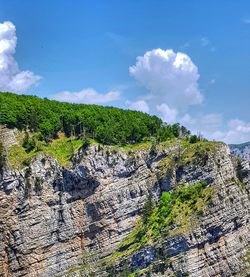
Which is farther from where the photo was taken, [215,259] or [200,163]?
[200,163]

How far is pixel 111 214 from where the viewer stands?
117062 mm

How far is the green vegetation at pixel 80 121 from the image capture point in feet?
414

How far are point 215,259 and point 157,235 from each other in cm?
1413

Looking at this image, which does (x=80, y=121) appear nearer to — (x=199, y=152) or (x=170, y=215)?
(x=199, y=152)

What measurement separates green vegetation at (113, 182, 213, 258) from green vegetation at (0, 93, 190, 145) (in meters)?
21.6

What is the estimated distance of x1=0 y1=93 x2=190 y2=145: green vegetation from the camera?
126 meters

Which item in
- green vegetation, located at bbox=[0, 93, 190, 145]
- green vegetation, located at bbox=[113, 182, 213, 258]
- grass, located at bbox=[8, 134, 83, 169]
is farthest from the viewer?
green vegetation, located at bbox=[0, 93, 190, 145]

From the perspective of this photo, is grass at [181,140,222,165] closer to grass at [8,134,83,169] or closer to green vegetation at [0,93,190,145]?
green vegetation at [0,93,190,145]

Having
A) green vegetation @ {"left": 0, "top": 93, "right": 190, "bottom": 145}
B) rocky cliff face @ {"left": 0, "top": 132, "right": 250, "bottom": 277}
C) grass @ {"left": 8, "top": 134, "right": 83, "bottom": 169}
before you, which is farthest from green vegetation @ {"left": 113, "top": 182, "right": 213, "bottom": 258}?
grass @ {"left": 8, "top": 134, "right": 83, "bottom": 169}

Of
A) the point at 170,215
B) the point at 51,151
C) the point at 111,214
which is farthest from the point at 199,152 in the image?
the point at 51,151

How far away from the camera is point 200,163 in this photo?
119625mm

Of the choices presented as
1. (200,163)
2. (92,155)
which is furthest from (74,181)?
(200,163)

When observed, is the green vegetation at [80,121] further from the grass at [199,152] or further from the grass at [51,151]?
the grass at [199,152]

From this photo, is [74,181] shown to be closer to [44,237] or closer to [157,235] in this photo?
[44,237]
